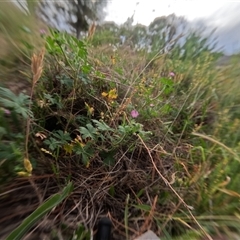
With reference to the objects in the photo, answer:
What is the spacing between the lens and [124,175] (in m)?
0.82

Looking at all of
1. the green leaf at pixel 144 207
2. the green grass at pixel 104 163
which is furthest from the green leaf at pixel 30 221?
the green leaf at pixel 144 207

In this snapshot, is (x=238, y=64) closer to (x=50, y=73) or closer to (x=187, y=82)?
(x=187, y=82)

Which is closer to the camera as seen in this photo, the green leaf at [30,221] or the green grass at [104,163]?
the green leaf at [30,221]

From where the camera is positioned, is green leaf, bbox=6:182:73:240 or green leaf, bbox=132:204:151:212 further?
green leaf, bbox=132:204:151:212

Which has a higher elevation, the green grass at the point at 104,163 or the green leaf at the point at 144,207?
the green grass at the point at 104,163

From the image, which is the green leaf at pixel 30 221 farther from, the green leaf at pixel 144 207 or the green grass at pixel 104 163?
the green leaf at pixel 144 207

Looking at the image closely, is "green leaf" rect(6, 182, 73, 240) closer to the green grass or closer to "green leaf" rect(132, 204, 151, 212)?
the green grass

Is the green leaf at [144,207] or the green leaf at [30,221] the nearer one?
the green leaf at [30,221]

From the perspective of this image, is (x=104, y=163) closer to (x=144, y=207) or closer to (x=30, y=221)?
(x=144, y=207)

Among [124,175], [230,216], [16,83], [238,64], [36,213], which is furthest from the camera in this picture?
[238,64]

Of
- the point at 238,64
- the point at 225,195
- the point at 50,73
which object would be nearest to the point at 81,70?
the point at 50,73

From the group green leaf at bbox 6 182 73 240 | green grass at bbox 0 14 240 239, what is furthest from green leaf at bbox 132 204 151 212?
green leaf at bbox 6 182 73 240

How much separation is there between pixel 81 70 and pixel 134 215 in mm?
578

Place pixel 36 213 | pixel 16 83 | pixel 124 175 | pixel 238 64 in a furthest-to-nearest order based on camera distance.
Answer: pixel 238 64 < pixel 16 83 < pixel 124 175 < pixel 36 213
